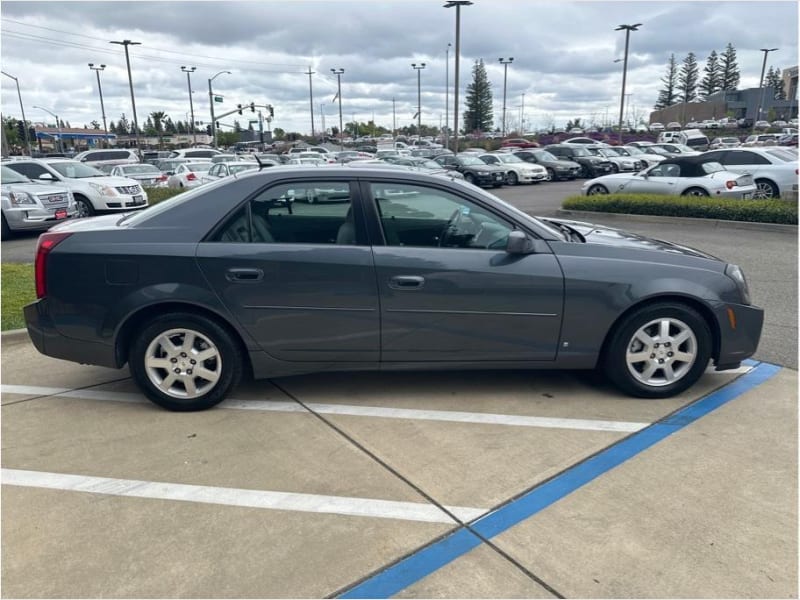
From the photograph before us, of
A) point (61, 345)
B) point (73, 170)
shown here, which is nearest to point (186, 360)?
point (61, 345)

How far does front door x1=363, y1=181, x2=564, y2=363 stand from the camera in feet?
13.3

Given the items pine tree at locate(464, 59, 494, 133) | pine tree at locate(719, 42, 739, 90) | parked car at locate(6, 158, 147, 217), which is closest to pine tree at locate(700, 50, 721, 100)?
pine tree at locate(719, 42, 739, 90)

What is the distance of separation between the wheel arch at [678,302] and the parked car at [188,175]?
1785 cm

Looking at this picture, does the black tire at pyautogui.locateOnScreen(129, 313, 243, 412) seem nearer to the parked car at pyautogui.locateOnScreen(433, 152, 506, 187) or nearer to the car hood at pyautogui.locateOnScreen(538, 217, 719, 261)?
→ the car hood at pyautogui.locateOnScreen(538, 217, 719, 261)

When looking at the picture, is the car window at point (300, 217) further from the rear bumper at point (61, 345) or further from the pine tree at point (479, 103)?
the pine tree at point (479, 103)

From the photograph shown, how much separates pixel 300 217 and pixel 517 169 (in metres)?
22.9

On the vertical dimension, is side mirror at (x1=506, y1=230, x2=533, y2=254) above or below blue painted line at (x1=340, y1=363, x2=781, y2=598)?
above

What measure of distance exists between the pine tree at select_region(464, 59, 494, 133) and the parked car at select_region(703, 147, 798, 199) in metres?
75.5

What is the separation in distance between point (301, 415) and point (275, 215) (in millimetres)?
1340

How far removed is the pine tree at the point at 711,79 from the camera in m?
95.7

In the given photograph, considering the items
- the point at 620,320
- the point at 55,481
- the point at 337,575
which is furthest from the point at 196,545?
the point at 620,320

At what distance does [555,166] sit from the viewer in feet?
91.3

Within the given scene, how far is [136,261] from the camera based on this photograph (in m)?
4.02

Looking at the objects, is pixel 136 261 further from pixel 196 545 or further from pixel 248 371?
pixel 196 545
